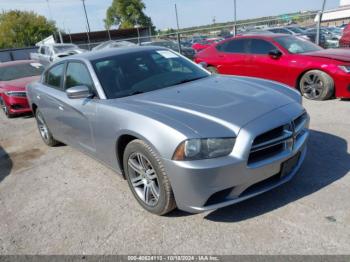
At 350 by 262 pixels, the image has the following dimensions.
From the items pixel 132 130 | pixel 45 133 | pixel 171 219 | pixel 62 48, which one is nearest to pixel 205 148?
pixel 132 130

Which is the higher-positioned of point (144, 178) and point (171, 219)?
point (144, 178)

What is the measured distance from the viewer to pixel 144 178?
306 cm

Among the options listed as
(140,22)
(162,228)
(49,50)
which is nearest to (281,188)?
(162,228)

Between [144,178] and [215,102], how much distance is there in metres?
1.01

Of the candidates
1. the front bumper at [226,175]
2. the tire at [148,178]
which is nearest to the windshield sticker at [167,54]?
→ the tire at [148,178]

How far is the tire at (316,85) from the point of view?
626cm

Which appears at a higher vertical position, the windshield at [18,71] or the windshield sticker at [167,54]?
the windshield sticker at [167,54]

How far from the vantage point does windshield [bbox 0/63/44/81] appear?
28.5ft

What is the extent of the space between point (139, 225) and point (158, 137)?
0.92 m

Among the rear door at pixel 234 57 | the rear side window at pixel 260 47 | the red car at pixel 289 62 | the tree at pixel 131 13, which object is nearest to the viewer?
the red car at pixel 289 62

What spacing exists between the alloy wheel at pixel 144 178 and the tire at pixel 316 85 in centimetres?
480

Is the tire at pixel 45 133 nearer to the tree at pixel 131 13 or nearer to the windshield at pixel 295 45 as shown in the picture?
the windshield at pixel 295 45

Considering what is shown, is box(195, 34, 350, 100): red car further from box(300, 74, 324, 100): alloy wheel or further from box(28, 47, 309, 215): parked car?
box(28, 47, 309, 215): parked car

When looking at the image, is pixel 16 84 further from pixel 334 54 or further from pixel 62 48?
pixel 62 48
